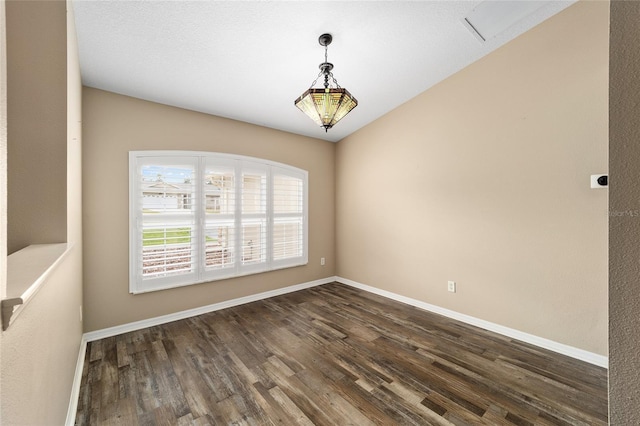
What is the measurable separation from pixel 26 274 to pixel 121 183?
2.40 meters

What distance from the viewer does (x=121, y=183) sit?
2863 millimetres

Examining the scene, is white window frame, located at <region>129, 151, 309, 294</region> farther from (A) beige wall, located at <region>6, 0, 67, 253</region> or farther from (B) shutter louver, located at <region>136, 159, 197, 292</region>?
(A) beige wall, located at <region>6, 0, 67, 253</region>

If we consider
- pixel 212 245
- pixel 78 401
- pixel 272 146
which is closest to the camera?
pixel 78 401

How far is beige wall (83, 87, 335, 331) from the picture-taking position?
107 inches

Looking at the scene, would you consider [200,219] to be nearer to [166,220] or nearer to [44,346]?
[166,220]

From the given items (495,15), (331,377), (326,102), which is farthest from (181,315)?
(495,15)

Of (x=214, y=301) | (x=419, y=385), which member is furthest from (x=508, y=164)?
(x=214, y=301)

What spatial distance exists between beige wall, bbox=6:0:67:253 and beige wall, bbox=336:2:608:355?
356 centimetres

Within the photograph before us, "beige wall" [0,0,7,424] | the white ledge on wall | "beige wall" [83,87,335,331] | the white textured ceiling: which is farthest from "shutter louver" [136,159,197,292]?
"beige wall" [0,0,7,424]

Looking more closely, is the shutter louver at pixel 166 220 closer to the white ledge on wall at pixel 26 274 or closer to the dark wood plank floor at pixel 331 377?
the dark wood plank floor at pixel 331 377

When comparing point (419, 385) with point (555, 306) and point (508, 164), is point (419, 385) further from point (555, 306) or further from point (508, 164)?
point (508, 164)

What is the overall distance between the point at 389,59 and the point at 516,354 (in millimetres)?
3200

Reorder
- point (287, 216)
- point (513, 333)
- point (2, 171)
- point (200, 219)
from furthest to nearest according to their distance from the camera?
point (287, 216)
point (200, 219)
point (513, 333)
point (2, 171)

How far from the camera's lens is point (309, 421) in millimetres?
1699
